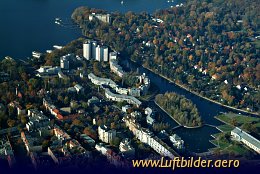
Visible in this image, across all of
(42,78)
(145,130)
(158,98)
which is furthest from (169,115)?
(42,78)

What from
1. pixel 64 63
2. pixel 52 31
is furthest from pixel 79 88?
pixel 52 31

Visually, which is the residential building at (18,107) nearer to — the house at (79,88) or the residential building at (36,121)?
the residential building at (36,121)

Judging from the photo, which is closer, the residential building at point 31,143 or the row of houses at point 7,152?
the row of houses at point 7,152

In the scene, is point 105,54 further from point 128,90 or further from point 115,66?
point 128,90

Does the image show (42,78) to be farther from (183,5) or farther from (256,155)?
(183,5)

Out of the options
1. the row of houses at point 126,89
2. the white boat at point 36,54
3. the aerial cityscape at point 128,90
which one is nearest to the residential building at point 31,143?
the aerial cityscape at point 128,90

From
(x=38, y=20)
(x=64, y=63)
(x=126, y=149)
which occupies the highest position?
(x=38, y=20)

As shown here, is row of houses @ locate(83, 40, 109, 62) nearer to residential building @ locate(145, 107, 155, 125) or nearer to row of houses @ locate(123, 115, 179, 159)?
residential building @ locate(145, 107, 155, 125)
